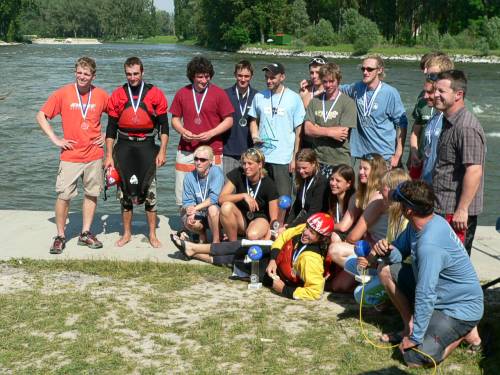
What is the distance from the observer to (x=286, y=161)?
7.06 meters

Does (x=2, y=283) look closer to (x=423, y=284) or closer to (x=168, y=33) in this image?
(x=423, y=284)

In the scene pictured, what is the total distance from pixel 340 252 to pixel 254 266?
0.73m

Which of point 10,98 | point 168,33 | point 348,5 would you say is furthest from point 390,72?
point 168,33

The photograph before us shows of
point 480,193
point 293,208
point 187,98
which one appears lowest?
point 293,208

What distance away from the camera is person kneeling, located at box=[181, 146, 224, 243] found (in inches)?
261

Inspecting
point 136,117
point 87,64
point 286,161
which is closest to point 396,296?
point 286,161

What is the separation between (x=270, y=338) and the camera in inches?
192

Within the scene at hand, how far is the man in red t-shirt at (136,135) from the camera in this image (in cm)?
692

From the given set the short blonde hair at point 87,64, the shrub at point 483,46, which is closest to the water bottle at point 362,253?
the short blonde hair at point 87,64

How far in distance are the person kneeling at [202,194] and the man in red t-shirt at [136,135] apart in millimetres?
476

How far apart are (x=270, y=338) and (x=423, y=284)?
3.70 ft

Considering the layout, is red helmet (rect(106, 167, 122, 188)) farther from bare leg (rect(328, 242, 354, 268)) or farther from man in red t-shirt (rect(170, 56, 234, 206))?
bare leg (rect(328, 242, 354, 268))

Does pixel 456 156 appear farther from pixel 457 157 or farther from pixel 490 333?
pixel 490 333

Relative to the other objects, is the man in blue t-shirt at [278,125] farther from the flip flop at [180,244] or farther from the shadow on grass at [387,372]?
the shadow on grass at [387,372]
